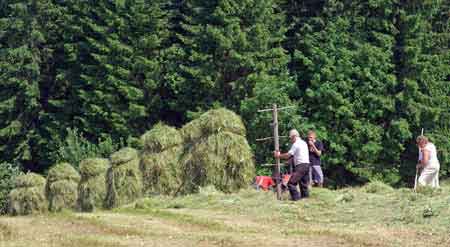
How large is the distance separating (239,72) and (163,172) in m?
18.0

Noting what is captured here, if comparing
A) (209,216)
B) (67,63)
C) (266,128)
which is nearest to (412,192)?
(209,216)

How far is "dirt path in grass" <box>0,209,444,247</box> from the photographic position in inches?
518

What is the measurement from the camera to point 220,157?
23.0 metres

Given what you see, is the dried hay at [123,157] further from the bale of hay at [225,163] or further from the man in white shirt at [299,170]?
the man in white shirt at [299,170]

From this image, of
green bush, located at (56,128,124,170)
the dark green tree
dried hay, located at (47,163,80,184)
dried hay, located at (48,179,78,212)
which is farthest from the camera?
the dark green tree

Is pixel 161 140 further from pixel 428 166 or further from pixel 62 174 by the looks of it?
pixel 428 166

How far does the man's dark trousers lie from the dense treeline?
17402 millimetres

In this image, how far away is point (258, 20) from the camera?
41344 mm

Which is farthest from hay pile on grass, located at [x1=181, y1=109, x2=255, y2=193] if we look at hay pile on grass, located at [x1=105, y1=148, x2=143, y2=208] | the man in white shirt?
the man in white shirt

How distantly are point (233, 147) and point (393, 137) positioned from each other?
58.5ft

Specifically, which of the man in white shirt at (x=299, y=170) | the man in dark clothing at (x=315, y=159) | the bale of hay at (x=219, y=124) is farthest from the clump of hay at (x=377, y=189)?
the bale of hay at (x=219, y=124)

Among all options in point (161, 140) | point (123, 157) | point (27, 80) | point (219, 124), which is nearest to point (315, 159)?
point (219, 124)

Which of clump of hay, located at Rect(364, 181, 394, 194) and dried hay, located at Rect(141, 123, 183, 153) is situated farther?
dried hay, located at Rect(141, 123, 183, 153)

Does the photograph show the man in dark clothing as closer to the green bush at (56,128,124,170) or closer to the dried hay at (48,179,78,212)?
the dried hay at (48,179,78,212)
